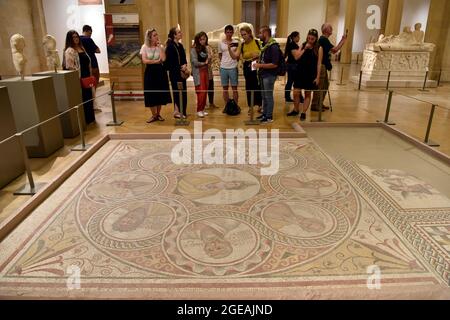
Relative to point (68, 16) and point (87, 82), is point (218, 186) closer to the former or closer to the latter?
point (87, 82)

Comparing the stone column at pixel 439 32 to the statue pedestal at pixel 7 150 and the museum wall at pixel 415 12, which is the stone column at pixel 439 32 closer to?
the museum wall at pixel 415 12

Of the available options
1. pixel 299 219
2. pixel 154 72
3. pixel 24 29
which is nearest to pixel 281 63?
pixel 154 72

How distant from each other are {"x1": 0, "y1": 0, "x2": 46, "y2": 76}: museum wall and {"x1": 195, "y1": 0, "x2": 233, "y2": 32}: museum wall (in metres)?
9.30

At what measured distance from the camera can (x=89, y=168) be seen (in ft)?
15.6

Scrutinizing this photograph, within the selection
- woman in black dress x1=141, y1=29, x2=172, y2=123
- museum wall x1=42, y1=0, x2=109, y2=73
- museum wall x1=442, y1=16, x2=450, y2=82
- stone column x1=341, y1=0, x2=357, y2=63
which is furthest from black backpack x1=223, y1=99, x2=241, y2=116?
stone column x1=341, y1=0, x2=357, y2=63

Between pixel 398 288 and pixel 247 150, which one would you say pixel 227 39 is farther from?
pixel 398 288

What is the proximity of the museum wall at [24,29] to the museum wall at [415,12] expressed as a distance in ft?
66.9

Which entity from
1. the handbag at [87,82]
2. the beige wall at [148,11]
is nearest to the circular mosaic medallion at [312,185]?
the handbag at [87,82]

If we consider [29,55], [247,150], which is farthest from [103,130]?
[29,55]

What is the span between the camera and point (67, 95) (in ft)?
19.3

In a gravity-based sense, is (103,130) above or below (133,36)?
below

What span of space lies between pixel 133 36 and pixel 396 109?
270 inches

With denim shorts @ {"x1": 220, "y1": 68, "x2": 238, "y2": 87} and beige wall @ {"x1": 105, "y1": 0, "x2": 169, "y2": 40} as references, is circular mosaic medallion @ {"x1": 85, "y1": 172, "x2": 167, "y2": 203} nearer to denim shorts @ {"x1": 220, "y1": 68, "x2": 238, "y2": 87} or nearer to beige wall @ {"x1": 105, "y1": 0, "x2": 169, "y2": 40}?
denim shorts @ {"x1": 220, "y1": 68, "x2": 238, "y2": 87}

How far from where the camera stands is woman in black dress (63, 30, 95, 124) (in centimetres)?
633
